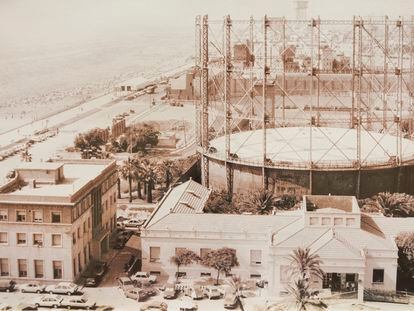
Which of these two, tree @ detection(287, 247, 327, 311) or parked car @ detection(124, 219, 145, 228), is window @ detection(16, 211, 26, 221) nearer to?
parked car @ detection(124, 219, 145, 228)

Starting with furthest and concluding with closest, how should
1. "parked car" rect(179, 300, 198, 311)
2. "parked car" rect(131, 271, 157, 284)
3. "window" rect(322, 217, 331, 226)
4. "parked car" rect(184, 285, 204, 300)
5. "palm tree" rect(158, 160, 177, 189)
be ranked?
"palm tree" rect(158, 160, 177, 189)
"parked car" rect(131, 271, 157, 284)
"window" rect(322, 217, 331, 226)
"parked car" rect(184, 285, 204, 300)
"parked car" rect(179, 300, 198, 311)

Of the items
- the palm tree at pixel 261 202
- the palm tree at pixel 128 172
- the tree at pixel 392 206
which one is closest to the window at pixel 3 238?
the palm tree at pixel 261 202

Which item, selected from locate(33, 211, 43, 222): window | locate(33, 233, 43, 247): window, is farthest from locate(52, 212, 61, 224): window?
locate(33, 233, 43, 247): window

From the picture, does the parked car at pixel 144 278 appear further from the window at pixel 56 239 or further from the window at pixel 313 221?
the window at pixel 313 221

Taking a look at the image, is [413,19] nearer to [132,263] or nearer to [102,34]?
[102,34]

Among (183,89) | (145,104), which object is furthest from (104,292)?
(183,89)

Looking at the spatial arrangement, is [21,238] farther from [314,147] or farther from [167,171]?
[314,147]

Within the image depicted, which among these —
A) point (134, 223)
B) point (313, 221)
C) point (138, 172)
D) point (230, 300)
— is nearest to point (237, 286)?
point (230, 300)
